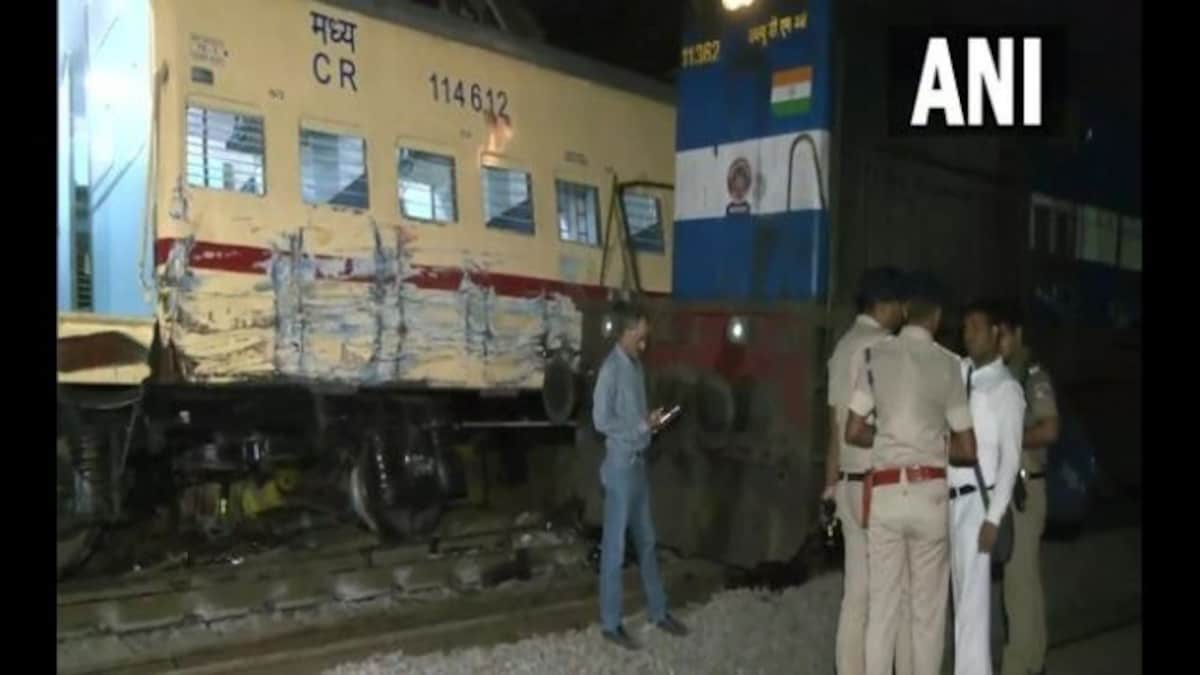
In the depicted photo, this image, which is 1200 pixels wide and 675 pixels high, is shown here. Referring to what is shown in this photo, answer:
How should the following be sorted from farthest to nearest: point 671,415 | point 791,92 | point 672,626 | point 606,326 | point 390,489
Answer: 1. point 390,489
2. point 606,326
3. point 791,92
4. point 671,415
5. point 672,626

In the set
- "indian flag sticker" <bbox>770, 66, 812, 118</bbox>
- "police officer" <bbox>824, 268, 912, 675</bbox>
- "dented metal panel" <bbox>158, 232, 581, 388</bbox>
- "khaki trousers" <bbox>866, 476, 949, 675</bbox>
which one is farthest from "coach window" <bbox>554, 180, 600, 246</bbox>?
"khaki trousers" <bbox>866, 476, 949, 675</bbox>

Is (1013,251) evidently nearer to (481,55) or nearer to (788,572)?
(788,572)

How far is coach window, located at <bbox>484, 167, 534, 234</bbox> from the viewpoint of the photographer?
923 centimetres

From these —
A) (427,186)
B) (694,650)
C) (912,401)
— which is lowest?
(694,650)

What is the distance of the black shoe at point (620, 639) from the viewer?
605cm

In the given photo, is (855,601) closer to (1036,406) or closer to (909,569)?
(909,569)

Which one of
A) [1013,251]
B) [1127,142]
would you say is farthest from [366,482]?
[1127,142]

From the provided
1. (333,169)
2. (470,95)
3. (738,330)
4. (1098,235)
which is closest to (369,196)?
(333,169)

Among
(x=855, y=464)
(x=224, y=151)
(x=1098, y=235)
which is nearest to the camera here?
(x=855, y=464)

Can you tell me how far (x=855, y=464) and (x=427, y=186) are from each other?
459 cm

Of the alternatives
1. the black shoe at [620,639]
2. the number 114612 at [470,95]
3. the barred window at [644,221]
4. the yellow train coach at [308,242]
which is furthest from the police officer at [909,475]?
the barred window at [644,221]

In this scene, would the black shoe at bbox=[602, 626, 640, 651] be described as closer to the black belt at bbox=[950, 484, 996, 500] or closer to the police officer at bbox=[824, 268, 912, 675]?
the police officer at bbox=[824, 268, 912, 675]

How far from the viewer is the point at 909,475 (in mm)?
4816

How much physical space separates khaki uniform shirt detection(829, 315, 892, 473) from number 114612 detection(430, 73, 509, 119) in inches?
178
